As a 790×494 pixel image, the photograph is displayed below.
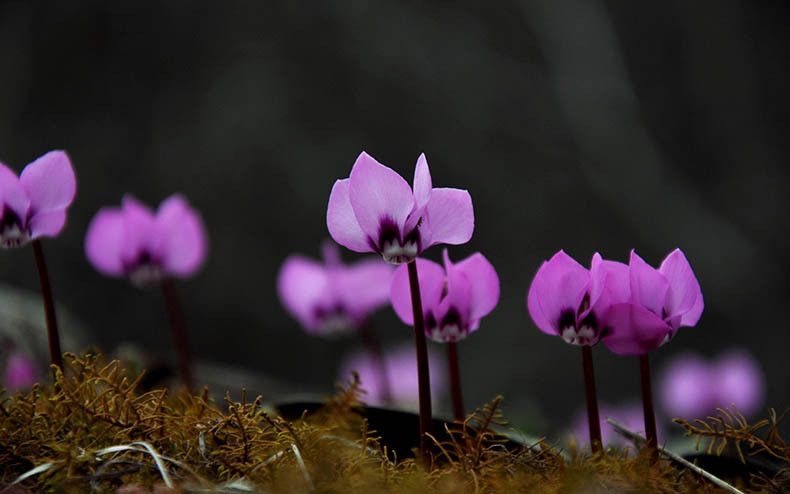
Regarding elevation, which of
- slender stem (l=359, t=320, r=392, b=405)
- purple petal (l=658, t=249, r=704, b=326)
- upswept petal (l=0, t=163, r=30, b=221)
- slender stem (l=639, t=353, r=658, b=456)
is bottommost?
slender stem (l=359, t=320, r=392, b=405)

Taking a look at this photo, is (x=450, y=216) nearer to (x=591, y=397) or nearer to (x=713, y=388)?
(x=591, y=397)

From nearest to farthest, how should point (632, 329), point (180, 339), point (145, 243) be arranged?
1. point (632, 329)
2. point (180, 339)
3. point (145, 243)

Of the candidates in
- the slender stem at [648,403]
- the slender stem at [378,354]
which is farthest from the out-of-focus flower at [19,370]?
the slender stem at [648,403]

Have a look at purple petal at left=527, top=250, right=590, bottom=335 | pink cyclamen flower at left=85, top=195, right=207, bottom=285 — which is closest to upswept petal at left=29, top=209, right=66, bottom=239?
purple petal at left=527, top=250, right=590, bottom=335

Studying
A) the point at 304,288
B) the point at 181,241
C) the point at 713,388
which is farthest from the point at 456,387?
the point at 713,388

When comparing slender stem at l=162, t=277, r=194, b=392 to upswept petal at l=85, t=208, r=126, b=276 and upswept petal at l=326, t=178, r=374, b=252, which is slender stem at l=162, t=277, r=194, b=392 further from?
upswept petal at l=326, t=178, r=374, b=252

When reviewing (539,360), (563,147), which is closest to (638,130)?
(563,147)
